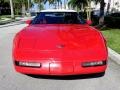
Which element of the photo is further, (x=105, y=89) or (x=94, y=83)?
(x=94, y=83)

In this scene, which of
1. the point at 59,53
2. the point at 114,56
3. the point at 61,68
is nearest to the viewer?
the point at 61,68

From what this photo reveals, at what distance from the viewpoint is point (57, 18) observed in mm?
7363

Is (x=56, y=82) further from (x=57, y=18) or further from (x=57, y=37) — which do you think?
(x=57, y=18)

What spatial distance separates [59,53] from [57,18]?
87.0 inches

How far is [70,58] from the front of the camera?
5266 millimetres

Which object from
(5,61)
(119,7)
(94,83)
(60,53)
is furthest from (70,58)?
(119,7)

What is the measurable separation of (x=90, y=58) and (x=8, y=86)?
63.1 inches

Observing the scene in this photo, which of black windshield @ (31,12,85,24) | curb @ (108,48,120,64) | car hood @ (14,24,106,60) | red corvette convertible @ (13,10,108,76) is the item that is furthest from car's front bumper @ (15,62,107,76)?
curb @ (108,48,120,64)

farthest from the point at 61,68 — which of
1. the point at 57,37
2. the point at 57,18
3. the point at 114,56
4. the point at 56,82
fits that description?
the point at 114,56

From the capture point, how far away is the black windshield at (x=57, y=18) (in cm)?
718

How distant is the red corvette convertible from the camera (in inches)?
206

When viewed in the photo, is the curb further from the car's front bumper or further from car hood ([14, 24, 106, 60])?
the car's front bumper

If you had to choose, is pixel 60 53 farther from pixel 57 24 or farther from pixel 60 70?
pixel 57 24

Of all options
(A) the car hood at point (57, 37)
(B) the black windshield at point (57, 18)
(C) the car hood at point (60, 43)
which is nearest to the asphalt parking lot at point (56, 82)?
(C) the car hood at point (60, 43)
